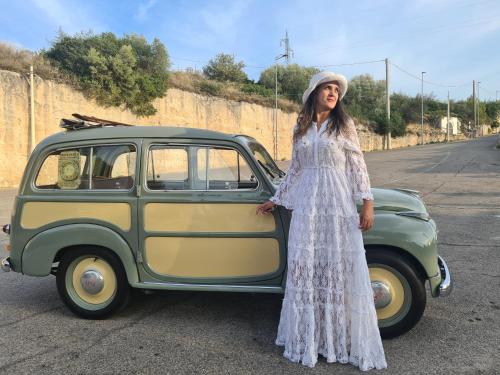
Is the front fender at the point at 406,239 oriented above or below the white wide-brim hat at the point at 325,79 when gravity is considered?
below

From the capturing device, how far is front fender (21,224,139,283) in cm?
400

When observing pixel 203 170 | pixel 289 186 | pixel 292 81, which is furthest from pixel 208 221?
pixel 292 81

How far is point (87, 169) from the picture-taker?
421 centimetres

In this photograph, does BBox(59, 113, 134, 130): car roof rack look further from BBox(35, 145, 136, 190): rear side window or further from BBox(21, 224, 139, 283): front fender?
BBox(21, 224, 139, 283): front fender

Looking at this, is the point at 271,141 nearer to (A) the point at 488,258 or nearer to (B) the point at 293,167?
(A) the point at 488,258

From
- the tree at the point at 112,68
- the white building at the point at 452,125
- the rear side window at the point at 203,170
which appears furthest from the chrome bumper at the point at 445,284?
the white building at the point at 452,125

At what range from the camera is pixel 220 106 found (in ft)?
107

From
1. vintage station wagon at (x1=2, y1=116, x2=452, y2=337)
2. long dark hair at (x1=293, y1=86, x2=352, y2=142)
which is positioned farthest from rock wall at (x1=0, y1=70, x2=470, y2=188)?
long dark hair at (x1=293, y1=86, x2=352, y2=142)

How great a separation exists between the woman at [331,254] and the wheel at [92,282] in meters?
1.75

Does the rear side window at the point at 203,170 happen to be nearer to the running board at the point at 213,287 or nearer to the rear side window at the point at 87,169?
the rear side window at the point at 87,169

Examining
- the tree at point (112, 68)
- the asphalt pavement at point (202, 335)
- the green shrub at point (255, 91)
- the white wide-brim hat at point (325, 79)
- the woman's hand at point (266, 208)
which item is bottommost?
the asphalt pavement at point (202, 335)

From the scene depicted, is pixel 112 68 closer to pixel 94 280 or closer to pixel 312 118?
pixel 94 280

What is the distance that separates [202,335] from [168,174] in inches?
61.7

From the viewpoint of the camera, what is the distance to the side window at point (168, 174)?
13.2ft
